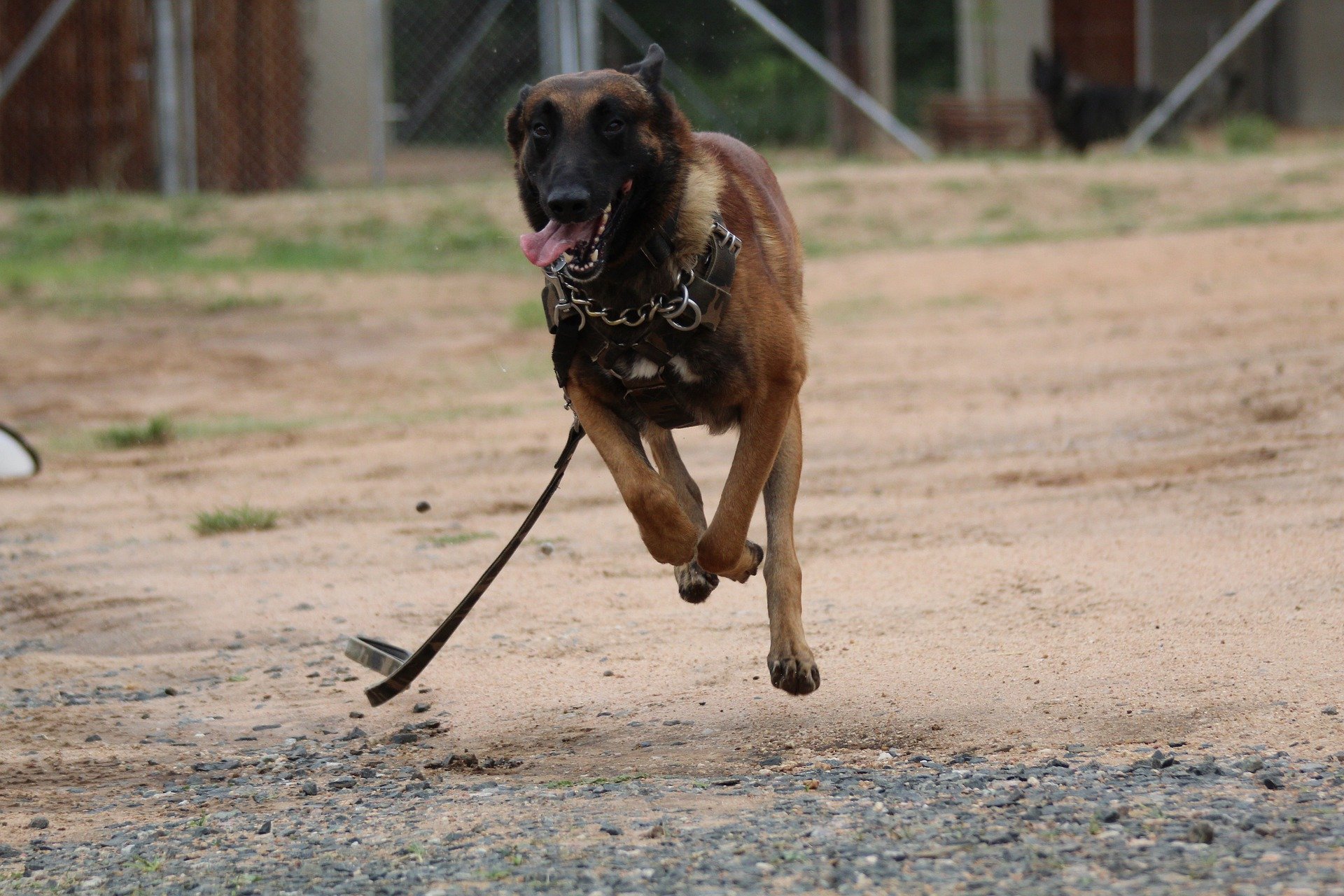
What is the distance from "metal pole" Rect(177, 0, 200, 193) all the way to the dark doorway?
41.0 ft

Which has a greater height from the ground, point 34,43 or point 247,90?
point 34,43

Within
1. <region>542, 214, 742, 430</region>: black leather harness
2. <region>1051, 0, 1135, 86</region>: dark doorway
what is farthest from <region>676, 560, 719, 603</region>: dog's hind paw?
<region>1051, 0, 1135, 86</region>: dark doorway

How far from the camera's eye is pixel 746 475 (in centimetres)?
396

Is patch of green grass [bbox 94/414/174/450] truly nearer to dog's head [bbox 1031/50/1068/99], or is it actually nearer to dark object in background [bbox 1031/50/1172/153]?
dark object in background [bbox 1031/50/1172/153]

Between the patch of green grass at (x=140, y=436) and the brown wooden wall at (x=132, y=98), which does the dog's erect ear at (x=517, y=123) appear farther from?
the brown wooden wall at (x=132, y=98)

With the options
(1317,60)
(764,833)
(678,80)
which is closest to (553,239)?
(764,833)

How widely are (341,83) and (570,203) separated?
1564 centimetres

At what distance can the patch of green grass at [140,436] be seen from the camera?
8.30 m

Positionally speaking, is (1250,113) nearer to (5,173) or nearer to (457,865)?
(5,173)

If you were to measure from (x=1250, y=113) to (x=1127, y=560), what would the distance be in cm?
1971

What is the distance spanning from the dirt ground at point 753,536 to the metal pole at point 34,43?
4.62m

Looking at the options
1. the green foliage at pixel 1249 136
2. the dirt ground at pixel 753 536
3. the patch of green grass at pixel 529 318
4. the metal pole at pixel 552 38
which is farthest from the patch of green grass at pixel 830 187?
the green foliage at pixel 1249 136

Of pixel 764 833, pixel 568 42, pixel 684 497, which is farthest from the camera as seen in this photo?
pixel 568 42

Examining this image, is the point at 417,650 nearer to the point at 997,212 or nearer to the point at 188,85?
the point at 997,212
